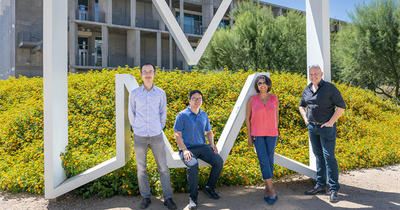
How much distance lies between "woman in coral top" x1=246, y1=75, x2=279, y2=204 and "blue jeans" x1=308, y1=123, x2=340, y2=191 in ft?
1.87

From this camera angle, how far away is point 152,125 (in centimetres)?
300

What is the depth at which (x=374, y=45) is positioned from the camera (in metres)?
12.3

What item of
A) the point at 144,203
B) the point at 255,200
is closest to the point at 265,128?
the point at 255,200

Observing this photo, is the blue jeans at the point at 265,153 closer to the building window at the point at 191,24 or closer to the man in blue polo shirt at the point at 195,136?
the man in blue polo shirt at the point at 195,136

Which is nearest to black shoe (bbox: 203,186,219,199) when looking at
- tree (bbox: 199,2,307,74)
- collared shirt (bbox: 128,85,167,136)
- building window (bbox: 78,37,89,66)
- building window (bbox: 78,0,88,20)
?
collared shirt (bbox: 128,85,167,136)

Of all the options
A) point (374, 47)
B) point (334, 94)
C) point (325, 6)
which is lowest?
point (334, 94)

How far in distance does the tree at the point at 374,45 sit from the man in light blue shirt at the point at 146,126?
1268 centimetres

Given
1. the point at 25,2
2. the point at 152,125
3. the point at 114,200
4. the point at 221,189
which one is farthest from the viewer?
the point at 25,2

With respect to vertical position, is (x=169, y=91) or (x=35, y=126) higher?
(x=169, y=91)

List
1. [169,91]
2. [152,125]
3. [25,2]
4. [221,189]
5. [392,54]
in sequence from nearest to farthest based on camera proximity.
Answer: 1. [152,125]
2. [221,189]
3. [169,91]
4. [392,54]
5. [25,2]

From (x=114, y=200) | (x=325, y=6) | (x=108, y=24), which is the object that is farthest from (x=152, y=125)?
(x=108, y=24)

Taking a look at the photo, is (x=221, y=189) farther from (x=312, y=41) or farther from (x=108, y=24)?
(x=108, y=24)

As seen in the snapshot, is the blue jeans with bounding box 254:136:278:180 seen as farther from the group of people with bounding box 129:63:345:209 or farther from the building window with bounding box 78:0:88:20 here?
the building window with bounding box 78:0:88:20

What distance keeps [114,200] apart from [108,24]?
1677 cm
